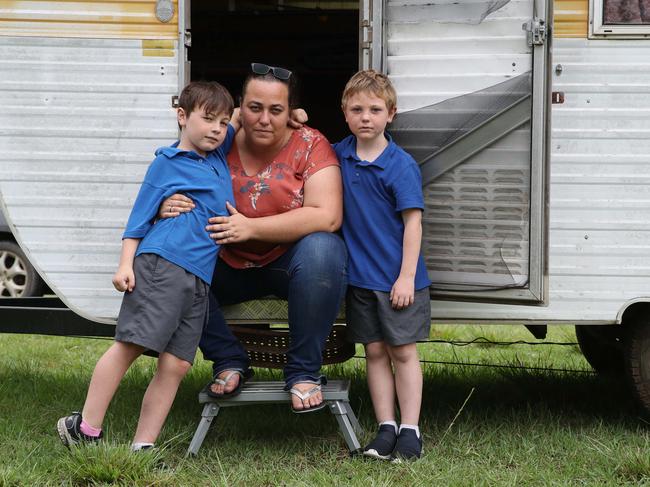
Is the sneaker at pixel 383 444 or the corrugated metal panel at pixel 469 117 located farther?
the corrugated metal panel at pixel 469 117

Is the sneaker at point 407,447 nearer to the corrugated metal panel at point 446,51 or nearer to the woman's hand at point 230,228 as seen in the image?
the woman's hand at point 230,228

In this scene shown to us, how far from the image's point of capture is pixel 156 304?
3488 millimetres

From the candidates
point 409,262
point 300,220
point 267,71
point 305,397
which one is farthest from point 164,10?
point 305,397

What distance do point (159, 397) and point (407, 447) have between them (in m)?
0.96

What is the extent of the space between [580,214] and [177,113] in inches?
67.0

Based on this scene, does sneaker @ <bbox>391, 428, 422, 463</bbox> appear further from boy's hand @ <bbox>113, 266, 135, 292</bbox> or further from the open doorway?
the open doorway

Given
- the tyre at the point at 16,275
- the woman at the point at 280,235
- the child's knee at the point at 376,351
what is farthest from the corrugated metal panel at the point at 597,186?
the tyre at the point at 16,275

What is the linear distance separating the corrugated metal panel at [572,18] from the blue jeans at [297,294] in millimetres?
1279

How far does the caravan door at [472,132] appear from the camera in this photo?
149 inches

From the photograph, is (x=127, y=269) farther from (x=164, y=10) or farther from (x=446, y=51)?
(x=446, y=51)

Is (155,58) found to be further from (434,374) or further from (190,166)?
(434,374)

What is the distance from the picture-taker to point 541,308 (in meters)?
4.03

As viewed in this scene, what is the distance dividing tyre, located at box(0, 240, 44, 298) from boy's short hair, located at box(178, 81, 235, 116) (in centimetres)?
444

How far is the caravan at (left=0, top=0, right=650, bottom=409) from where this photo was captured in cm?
384
